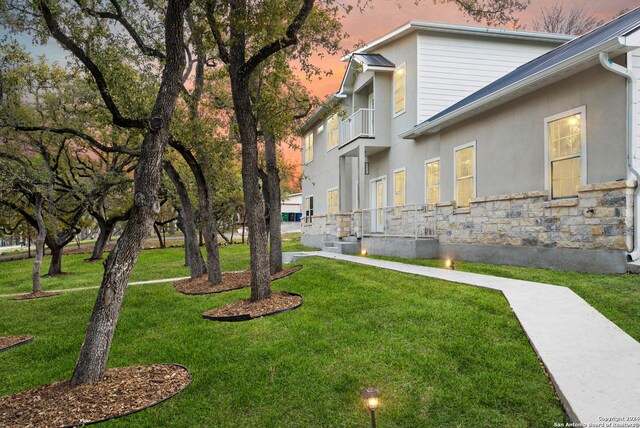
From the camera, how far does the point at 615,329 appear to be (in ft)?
15.0

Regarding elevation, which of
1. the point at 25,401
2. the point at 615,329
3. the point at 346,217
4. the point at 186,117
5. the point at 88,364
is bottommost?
A: the point at 25,401

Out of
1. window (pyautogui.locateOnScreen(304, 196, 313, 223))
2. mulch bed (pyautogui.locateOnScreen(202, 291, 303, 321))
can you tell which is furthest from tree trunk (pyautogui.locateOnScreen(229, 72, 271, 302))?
window (pyautogui.locateOnScreen(304, 196, 313, 223))

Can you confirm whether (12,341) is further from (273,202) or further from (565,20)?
(565,20)

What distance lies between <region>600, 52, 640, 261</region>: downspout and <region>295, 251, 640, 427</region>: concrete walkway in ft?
5.62

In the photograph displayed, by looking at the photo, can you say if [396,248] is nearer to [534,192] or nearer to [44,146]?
[534,192]

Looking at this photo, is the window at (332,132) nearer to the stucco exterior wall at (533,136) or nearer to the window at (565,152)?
the stucco exterior wall at (533,136)

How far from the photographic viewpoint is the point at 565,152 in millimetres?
8344

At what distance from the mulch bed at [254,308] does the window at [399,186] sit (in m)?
8.18

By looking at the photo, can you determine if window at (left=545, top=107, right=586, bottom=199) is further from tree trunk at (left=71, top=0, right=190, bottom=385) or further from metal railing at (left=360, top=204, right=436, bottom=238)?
tree trunk at (left=71, top=0, right=190, bottom=385)

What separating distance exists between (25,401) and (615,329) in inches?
247

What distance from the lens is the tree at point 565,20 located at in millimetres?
25469

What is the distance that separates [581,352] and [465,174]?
7.86m

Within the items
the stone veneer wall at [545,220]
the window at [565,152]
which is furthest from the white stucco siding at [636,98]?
the window at [565,152]

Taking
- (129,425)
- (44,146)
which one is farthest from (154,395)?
(44,146)
